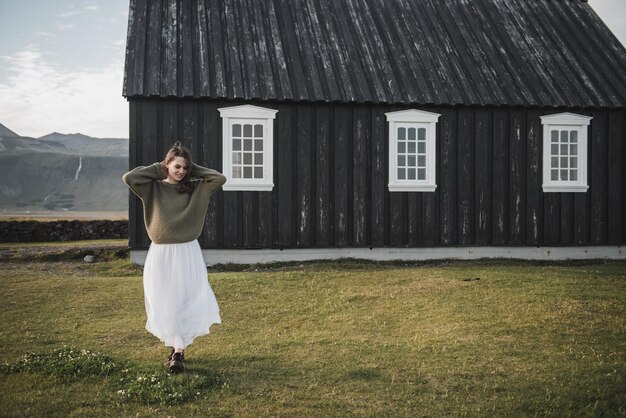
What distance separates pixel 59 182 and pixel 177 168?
14524cm

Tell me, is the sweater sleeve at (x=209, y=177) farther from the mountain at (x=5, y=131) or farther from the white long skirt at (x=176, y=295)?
the mountain at (x=5, y=131)

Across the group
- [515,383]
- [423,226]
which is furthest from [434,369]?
[423,226]

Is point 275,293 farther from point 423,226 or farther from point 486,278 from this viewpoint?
point 423,226

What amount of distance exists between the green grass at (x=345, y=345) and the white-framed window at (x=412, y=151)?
3148mm

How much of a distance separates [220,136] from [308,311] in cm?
615

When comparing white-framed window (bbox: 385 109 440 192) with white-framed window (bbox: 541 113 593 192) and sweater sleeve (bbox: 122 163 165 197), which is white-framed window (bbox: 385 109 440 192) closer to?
white-framed window (bbox: 541 113 593 192)

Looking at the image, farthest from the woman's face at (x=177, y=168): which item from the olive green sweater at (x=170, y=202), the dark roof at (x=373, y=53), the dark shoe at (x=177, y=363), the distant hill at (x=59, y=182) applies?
the distant hill at (x=59, y=182)

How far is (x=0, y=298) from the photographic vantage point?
32.6ft

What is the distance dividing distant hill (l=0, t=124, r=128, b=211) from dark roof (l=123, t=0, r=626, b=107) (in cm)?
10859

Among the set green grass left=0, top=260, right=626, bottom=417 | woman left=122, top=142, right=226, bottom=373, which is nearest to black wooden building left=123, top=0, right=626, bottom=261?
green grass left=0, top=260, right=626, bottom=417

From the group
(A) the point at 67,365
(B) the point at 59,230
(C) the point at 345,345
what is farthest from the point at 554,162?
(B) the point at 59,230

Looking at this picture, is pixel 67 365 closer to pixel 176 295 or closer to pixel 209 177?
pixel 176 295

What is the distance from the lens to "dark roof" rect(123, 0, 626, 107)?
13.9 metres

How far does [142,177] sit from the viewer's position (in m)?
5.97
